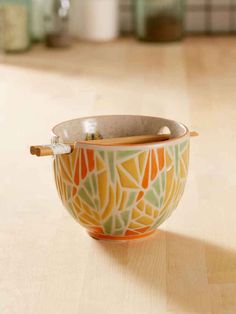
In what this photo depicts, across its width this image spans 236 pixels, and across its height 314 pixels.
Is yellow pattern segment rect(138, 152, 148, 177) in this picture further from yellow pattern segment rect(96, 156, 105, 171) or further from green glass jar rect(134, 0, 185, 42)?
green glass jar rect(134, 0, 185, 42)

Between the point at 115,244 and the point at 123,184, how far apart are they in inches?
3.3

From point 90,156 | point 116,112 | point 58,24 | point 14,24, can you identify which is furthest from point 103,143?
point 58,24

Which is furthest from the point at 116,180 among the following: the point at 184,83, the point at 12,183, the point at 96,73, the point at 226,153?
the point at 96,73

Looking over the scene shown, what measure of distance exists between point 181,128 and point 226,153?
35 centimetres

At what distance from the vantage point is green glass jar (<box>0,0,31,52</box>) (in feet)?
6.57

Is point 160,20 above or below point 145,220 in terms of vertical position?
below

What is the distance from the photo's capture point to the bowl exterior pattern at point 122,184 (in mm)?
711

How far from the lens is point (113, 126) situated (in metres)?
→ 0.81

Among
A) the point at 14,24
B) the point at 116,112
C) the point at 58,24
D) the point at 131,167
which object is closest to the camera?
the point at 131,167

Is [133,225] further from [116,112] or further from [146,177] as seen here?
[116,112]

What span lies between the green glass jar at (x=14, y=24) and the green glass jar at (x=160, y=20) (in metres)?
0.35

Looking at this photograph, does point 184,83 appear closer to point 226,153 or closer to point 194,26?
point 226,153

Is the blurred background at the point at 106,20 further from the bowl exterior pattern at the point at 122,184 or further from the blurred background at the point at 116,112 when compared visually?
the bowl exterior pattern at the point at 122,184

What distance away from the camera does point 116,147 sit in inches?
27.8
